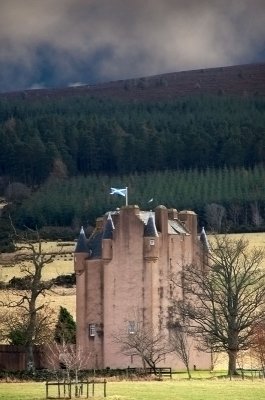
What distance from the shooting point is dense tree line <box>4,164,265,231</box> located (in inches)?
6767

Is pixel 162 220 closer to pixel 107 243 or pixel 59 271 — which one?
pixel 107 243

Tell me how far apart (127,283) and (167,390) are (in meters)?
24.0

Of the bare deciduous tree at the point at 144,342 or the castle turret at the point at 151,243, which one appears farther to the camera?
the castle turret at the point at 151,243

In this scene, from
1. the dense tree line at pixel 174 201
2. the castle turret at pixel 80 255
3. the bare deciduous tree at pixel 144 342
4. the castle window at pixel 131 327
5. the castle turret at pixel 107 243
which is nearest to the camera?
the bare deciduous tree at pixel 144 342

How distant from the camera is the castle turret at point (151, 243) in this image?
7631 cm

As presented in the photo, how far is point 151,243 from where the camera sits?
7625cm

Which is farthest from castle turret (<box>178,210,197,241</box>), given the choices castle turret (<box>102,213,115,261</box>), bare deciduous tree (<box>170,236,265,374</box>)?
castle turret (<box>102,213,115,261</box>)

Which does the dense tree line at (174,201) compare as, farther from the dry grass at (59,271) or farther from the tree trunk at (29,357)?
the tree trunk at (29,357)

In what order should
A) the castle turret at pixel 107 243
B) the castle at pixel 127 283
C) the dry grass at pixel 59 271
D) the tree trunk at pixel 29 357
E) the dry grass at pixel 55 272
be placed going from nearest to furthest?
1. the tree trunk at pixel 29 357
2. the castle at pixel 127 283
3. the castle turret at pixel 107 243
4. the dry grass at pixel 55 272
5. the dry grass at pixel 59 271

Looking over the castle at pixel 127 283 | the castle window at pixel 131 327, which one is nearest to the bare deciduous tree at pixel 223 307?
the castle at pixel 127 283

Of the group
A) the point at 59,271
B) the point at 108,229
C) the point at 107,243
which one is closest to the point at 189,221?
the point at 108,229

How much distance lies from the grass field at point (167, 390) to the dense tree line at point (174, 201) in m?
102

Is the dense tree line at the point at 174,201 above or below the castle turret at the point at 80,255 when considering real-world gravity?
above

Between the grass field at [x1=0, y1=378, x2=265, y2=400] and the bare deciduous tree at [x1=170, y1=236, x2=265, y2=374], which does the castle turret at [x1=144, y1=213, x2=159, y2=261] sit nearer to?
the bare deciduous tree at [x1=170, y1=236, x2=265, y2=374]
